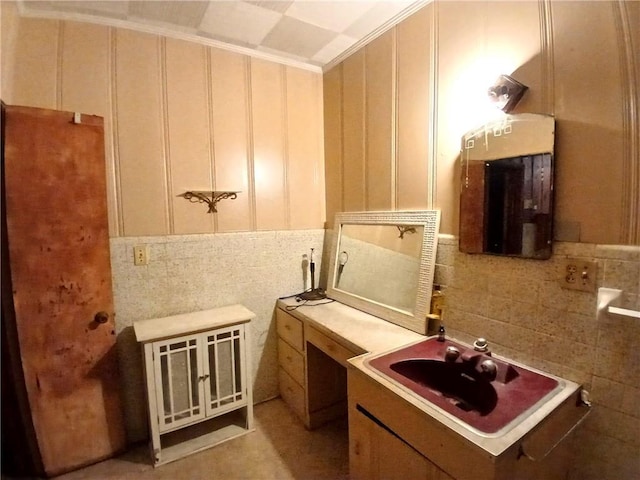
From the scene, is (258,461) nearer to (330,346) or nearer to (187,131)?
(330,346)

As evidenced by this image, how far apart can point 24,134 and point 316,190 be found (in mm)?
1759

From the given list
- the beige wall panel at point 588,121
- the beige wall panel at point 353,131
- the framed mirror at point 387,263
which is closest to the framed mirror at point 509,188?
the beige wall panel at point 588,121

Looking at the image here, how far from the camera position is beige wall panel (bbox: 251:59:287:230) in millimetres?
2203

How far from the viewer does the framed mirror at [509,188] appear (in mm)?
1177

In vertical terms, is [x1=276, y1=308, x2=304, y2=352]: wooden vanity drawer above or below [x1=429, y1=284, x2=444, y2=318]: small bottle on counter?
below

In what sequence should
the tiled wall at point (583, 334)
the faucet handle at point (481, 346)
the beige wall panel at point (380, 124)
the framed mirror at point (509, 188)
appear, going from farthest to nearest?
1. the beige wall panel at point (380, 124)
2. the faucet handle at point (481, 346)
3. the framed mirror at point (509, 188)
4. the tiled wall at point (583, 334)

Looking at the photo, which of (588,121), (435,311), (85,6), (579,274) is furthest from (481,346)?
(85,6)

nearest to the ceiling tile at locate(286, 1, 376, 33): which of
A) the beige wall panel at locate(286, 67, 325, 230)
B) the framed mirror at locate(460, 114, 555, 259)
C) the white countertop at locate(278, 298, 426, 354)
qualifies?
the beige wall panel at locate(286, 67, 325, 230)

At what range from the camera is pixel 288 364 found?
7.29 feet

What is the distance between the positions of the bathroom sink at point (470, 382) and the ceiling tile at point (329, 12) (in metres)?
1.86

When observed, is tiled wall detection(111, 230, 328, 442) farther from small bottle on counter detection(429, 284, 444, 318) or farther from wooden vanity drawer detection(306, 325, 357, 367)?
small bottle on counter detection(429, 284, 444, 318)

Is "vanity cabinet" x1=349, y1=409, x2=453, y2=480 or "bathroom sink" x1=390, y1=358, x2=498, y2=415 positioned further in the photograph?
"bathroom sink" x1=390, y1=358, x2=498, y2=415

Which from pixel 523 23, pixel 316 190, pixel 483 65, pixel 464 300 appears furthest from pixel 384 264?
pixel 523 23

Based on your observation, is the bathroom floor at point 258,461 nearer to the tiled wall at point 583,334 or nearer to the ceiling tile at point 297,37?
the tiled wall at point 583,334
